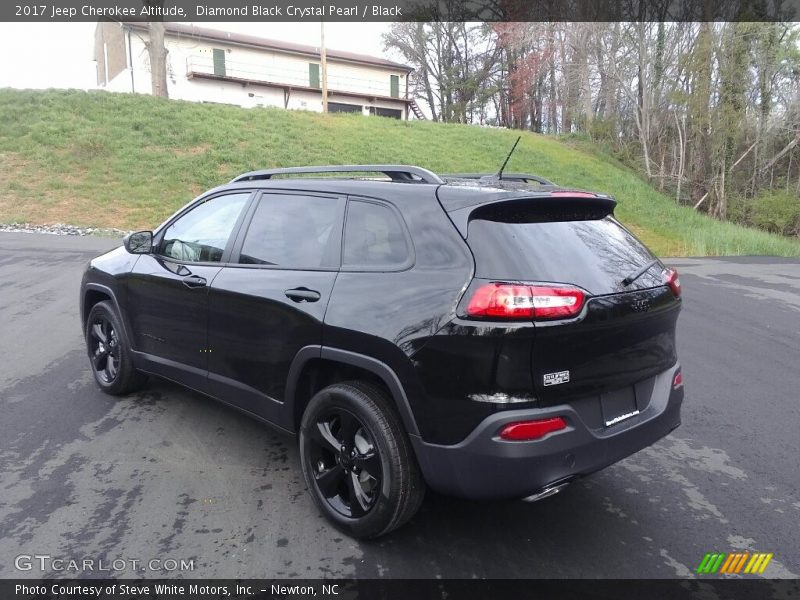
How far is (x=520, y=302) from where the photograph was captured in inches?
99.7

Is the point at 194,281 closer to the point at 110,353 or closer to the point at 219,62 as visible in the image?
the point at 110,353

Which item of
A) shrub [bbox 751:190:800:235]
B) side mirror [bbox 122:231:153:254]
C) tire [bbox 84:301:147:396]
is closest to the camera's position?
side mirror [bbox 122:231:153:254]

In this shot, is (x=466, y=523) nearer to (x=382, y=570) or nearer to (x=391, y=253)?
(x=382, y=570)

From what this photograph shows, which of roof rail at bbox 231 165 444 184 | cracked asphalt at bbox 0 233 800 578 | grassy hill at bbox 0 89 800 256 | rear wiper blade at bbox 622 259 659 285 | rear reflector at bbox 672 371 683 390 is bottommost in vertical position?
cracked asphalt at bbox 0 233 800 578

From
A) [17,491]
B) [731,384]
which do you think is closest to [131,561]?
[17,491]

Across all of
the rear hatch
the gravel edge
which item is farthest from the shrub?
the rear hatch

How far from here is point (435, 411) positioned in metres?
2.65

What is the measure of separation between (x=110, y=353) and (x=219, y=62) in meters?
36.6

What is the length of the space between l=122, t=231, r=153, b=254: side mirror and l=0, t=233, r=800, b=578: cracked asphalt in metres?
1.19

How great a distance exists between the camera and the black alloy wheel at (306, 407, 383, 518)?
2.96m

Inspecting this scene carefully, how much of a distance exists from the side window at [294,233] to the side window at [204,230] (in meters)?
0.27
